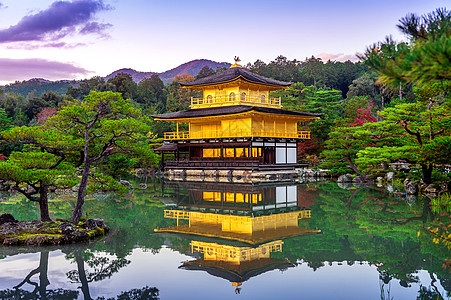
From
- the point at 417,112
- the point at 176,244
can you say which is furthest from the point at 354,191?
the point at 176,244

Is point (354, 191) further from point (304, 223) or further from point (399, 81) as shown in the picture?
point (399, 81)

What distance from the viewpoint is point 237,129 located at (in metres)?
33.4

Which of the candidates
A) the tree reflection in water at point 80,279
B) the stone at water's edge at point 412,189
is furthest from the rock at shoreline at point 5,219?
the stone at water's edge at point 412,189

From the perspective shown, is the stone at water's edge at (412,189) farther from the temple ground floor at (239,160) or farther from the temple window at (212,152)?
the temple window at (212,152)

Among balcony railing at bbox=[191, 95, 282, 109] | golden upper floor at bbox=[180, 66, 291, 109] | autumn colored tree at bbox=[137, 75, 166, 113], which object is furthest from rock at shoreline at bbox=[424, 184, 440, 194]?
autumn colored tree at bbox=[137, 75, 166, 113]

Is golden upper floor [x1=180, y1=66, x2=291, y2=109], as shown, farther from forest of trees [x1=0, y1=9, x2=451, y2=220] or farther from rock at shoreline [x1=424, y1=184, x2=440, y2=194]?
rock at shoreline [x1=424, y1=184, x2=440, y2=194]

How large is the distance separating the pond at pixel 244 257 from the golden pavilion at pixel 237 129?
1618 centimetres

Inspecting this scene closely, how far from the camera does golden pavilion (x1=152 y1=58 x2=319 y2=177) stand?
31.7 metres

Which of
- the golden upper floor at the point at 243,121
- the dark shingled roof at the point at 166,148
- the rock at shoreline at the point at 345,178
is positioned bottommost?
the rock at shoreline at the point at 345,178

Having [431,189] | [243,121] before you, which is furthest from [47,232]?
[243,121]

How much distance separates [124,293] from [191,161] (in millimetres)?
27369

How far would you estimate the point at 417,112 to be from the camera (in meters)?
19.7

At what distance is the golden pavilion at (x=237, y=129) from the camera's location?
31734 millimetres

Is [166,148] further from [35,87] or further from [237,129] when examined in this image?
[35,87]
